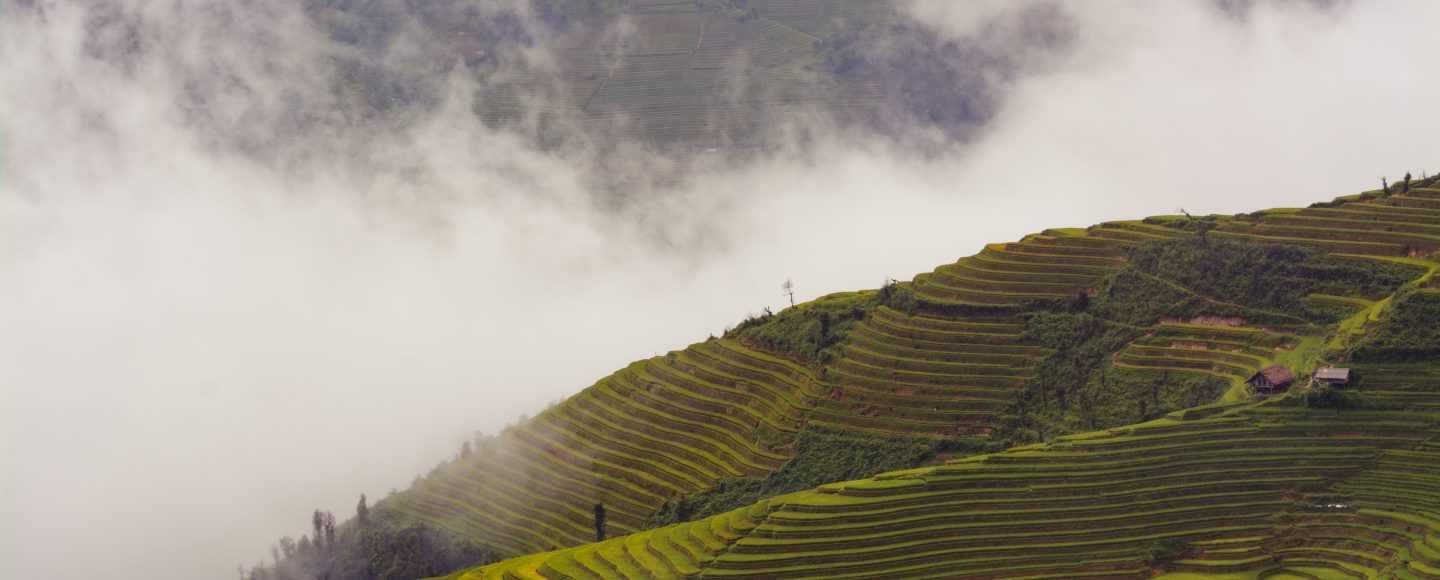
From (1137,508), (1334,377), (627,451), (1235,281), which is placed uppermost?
(1235,281)

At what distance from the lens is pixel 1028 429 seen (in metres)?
86.1

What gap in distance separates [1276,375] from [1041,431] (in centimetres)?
1181

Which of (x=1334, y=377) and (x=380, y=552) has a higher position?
(x=380, y=552)

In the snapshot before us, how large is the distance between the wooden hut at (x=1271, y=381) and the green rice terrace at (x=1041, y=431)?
0.56m

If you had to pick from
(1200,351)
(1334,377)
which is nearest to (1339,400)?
(1334,377)

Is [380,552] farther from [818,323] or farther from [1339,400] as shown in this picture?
[1339,400]

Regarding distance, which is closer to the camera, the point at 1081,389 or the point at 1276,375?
the point at 1276,375

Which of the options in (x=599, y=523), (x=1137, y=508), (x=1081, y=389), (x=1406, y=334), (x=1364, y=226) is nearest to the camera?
(x=1137, y=508)

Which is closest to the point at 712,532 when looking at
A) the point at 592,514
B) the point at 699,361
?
the point at 592,514

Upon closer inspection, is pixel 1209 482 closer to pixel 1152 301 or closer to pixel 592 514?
pixel 1152 301

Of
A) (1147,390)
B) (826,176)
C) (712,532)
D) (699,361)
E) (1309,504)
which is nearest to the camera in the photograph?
(1309,504)

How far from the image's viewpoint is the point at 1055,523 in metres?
71.6

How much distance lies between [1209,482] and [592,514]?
1371 inches

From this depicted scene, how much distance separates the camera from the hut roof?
256 ft
